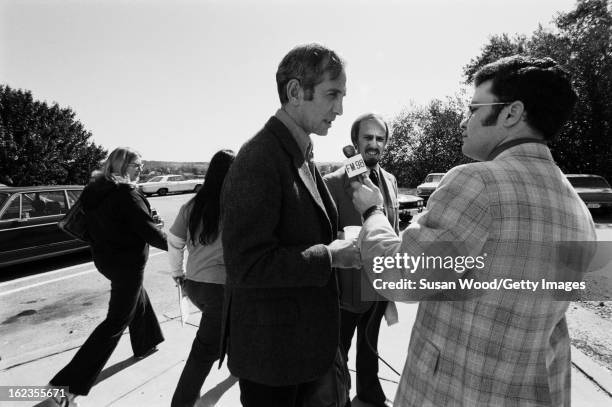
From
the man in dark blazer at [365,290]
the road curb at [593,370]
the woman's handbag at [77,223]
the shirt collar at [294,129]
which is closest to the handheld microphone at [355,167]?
the shirt collar at [294,129]

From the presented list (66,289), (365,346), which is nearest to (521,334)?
(365,346)

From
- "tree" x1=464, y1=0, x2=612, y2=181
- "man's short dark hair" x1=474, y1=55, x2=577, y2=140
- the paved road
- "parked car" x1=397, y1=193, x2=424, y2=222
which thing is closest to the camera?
"man's short dark hair" x1=474, y1=55, x2=577, y2=140

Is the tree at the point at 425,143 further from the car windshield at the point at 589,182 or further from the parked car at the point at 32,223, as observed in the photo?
the parked car at the point at 32,223

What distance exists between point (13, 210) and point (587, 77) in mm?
23587

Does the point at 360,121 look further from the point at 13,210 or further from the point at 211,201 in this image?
the point at 13,210

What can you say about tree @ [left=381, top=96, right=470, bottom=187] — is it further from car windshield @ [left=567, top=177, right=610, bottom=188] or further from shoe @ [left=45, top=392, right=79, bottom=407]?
shoe @ [left=45, top=392, right=79, bottom=407]

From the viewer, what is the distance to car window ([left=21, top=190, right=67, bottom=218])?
247 inches

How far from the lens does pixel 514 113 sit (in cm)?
123

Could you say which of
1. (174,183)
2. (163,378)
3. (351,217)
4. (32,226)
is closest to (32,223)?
(32,226)

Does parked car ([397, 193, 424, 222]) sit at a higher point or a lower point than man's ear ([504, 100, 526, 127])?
lower

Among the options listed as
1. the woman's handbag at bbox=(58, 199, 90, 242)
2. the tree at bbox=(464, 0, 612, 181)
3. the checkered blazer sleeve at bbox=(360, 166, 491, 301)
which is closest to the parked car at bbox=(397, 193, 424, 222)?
the woman's handbag at bbox=(58, 199, 90, 242)

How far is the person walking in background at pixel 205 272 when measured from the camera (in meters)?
2.19

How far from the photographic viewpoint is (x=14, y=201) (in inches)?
240

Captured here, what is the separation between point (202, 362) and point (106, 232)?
3.87 feet
